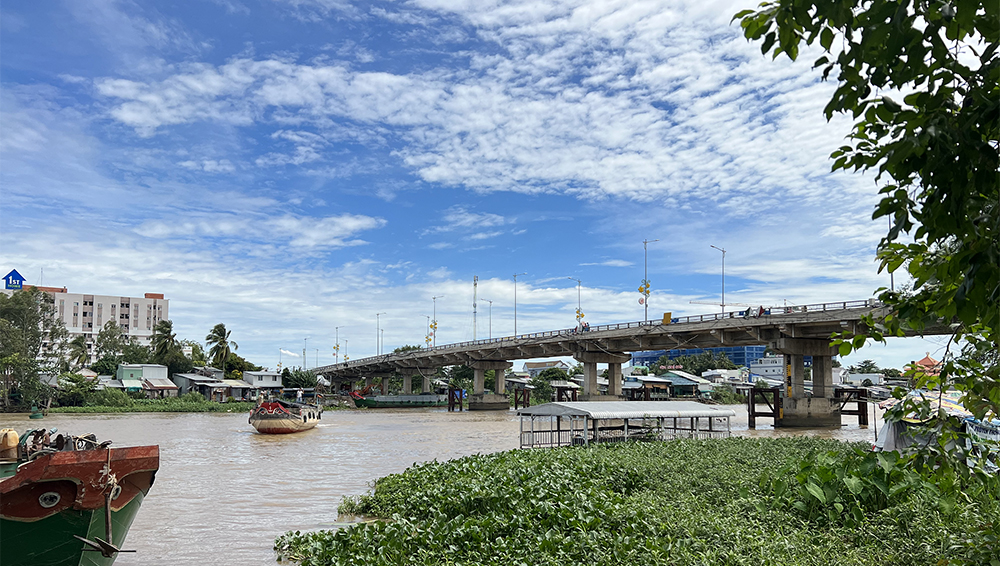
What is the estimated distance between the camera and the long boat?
9581cm

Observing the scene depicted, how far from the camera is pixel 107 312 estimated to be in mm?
148000

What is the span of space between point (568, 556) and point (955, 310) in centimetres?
666

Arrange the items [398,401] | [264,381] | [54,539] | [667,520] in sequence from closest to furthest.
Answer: [667,520] → [54,539] → [398,401] → [264,381]

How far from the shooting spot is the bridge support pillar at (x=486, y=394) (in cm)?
→ 9188

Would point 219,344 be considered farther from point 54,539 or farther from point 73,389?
point 54,539

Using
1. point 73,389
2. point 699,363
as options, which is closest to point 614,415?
point 73,389

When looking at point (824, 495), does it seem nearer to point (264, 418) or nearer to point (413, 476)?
point (413, 476)

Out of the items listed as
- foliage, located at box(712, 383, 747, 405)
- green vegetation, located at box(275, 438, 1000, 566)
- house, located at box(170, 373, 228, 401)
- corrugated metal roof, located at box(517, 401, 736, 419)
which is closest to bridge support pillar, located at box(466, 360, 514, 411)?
foliage, located at box(712, 383, 747, 405)

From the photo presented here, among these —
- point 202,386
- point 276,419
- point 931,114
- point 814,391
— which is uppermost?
point 931,114

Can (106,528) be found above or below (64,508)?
below

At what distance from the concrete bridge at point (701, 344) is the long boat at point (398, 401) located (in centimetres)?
588

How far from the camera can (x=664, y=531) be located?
31.9 ft

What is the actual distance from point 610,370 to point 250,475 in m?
53.2

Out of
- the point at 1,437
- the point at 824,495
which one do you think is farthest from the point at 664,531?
the point at 1,437
